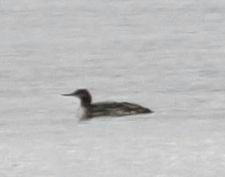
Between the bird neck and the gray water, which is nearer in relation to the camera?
the gray water

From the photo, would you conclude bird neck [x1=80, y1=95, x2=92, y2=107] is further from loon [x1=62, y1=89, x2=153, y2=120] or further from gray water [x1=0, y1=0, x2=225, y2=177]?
gray water [x1=0, y1=0, x2=225, y2=177]

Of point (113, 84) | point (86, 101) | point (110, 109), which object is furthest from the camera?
point (113, 84)

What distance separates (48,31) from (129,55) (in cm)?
243

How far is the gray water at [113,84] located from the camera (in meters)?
8.52

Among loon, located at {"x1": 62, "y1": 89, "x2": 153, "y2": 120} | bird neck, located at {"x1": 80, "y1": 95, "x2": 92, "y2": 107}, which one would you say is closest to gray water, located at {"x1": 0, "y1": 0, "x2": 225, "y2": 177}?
loon, located at {"x1": 62, "y1": 89, "x2": 153, "y2": 120}

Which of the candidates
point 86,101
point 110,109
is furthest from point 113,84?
point 110,109

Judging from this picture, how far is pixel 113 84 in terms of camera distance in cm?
1261

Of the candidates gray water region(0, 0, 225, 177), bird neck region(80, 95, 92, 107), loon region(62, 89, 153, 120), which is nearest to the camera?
gray water region(0, 0, 225, 177)

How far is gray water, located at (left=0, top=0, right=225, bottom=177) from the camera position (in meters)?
8.52

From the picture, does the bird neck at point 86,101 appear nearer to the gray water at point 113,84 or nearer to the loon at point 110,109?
the loon at point 110,109

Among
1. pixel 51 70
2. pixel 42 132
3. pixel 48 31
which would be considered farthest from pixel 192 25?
pixel 42 132

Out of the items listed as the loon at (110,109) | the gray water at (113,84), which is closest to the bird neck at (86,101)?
the loon at (110,109)

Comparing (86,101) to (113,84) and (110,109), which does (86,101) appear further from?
(113,84)

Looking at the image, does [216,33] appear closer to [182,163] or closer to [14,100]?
[14,100]
